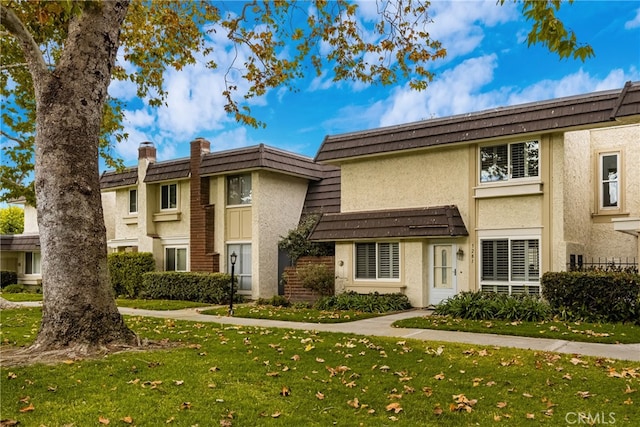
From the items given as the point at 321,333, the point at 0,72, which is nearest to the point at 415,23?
the point at 321,333

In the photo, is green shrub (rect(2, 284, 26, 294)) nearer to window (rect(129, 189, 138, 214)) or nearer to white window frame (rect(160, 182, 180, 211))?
window (rect(129, 189, 138, 214))

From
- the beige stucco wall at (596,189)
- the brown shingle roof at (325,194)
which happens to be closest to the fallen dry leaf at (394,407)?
the beige stucco wall at (596,189)

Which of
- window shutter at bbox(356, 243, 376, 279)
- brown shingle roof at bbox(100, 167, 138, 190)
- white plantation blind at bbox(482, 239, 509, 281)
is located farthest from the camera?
brown shingle roof at bbox(100, 167, 138, 190)

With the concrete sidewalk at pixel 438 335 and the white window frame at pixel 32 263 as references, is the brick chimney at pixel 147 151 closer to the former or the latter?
the concrete sidewalk at pixel 438 335

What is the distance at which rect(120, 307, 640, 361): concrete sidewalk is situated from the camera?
9375 mm

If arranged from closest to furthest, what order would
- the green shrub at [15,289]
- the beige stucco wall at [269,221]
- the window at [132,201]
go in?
the beige stucco wall at [269,221]
the window at [132,201]
the green shrub at [15,289]

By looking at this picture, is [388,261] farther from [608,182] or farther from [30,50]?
[30,50]

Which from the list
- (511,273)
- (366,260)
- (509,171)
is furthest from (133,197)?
(511,273)

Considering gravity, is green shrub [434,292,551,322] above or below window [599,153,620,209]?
below

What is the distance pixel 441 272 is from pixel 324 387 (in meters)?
10.9

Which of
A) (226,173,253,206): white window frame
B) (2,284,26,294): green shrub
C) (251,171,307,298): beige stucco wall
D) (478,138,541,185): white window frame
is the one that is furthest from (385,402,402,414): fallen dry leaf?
(2,284,26,294): green shrub

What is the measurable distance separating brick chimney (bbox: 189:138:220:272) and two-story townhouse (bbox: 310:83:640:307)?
19.9 feet

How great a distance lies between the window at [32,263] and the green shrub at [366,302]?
2405 cm

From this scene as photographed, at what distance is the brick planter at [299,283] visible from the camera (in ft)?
63.3
